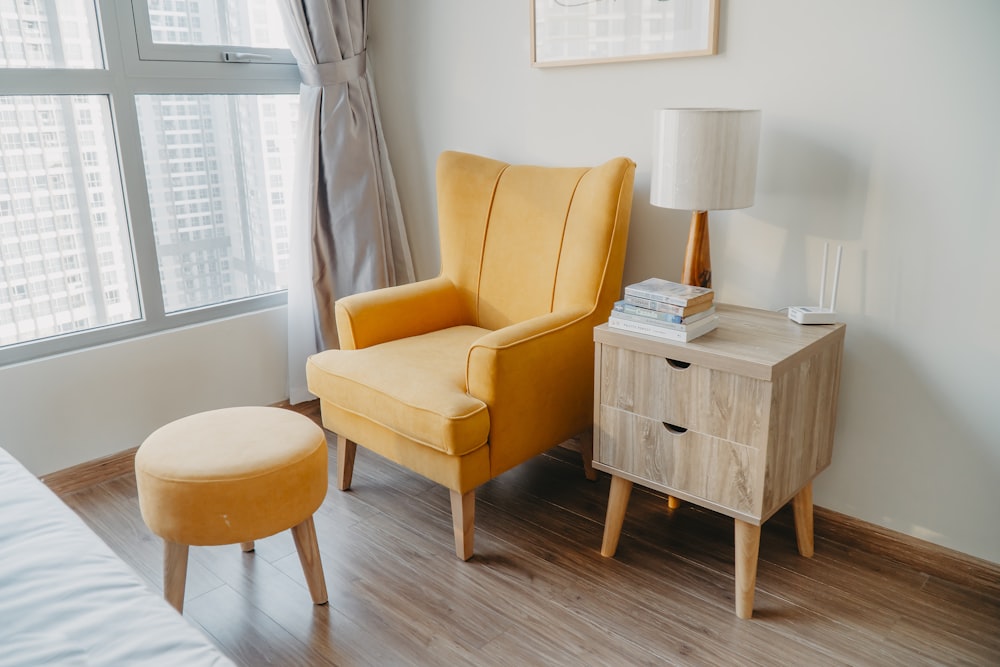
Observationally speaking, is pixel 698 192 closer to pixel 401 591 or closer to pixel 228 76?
pixel 401 591

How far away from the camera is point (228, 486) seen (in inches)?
65.5

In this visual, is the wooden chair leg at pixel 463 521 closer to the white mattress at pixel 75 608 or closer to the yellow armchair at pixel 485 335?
the yellow armchair at pixel 485 335

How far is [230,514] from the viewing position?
168 cm

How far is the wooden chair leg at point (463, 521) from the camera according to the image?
207cm

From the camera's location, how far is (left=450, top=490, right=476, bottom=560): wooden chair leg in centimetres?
207

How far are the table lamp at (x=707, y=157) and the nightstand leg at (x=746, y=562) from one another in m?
0.79

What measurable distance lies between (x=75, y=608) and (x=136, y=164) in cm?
208

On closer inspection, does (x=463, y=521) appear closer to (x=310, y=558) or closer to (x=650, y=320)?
(x=310, y=558)

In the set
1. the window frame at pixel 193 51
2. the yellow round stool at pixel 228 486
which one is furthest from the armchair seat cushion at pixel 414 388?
the window frame at pixel 193 51

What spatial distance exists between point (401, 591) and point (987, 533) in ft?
4.97

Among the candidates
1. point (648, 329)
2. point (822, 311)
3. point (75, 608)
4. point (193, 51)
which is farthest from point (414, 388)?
point (193, 51)

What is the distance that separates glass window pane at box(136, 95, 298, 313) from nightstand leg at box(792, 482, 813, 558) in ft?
7.10

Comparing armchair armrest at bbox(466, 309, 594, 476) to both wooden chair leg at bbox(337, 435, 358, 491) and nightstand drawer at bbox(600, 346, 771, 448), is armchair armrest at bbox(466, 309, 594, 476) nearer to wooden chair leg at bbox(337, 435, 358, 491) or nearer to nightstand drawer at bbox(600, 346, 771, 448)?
nightstand drawer at bbox(600, 346, 771, 448)

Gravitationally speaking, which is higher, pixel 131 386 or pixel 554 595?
pixel 131 386
